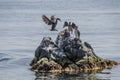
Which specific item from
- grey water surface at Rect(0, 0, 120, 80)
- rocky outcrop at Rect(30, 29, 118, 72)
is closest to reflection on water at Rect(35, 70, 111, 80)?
grey water surface at Rect(0, 0, 120, 80)

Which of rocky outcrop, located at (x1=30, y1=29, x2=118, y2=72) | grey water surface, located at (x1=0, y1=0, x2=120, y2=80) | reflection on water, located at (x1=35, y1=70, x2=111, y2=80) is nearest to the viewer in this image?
reflection on water, located at (x1=35, y1=70, x2=111, y2=80)

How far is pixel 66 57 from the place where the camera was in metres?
67.9

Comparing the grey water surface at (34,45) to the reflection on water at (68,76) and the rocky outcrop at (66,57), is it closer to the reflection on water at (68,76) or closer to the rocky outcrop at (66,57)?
the reflection on water at (68,76)

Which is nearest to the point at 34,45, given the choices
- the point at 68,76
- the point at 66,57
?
the point at 66,57

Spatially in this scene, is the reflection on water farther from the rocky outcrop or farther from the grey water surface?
the rocky outcrop

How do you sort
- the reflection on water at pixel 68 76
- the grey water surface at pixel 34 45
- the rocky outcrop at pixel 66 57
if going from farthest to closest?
the rocky outcrop at pixel 66 57, the grey water surface at pixel 34 45, the reflection on water at pixel 68 76

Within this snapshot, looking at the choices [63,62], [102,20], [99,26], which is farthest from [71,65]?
[102,20]

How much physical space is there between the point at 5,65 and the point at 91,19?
87.8m

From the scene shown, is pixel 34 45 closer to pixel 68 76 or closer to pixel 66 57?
pixel 66 57

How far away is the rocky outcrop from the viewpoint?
218 ft

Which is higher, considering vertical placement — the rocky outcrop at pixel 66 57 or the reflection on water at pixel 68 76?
the rocky outcrop at pixel 66 57

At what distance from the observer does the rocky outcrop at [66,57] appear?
66438mm

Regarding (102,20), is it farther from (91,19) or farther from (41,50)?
(41,50)

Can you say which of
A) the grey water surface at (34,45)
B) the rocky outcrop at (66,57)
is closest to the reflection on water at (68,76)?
the grey water surface at (34,45)
